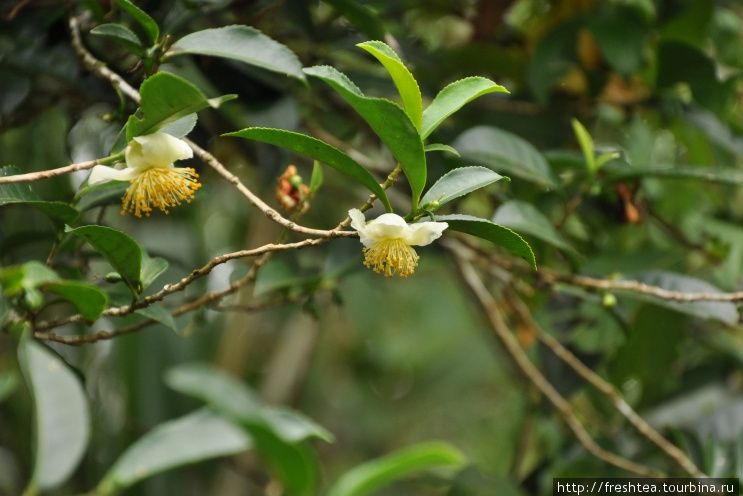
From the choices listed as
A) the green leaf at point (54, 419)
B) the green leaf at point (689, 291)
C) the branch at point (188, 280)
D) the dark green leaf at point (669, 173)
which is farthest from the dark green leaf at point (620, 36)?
the green leaf at point (54, 419)

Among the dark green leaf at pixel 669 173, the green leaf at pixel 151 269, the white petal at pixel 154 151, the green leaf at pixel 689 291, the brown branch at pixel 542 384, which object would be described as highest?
the white petal at pixel 154 151

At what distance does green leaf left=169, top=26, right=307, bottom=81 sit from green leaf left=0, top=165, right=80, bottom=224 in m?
0.17

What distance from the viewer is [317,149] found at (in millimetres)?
560

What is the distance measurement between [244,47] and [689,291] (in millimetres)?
620

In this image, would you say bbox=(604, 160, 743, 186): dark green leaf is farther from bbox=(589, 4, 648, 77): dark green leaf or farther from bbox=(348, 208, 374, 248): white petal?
bbox=(348, 208, 374, 248): white petal

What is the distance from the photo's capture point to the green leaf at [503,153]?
87 centimetres

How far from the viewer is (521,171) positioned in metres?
0.88

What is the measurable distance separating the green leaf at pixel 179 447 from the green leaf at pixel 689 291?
2.04ft

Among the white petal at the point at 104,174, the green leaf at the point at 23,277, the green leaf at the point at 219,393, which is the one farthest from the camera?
the white petal at the point at 104,174

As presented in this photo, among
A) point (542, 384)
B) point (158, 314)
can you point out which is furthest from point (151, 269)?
point (542, 384)

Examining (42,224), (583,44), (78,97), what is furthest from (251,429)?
(583,44)

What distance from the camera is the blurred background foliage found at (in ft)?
2.84

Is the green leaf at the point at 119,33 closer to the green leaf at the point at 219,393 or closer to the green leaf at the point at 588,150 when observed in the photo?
the green leaf at the point at 219,393

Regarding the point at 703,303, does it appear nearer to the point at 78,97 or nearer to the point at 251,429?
the point at 251,429
